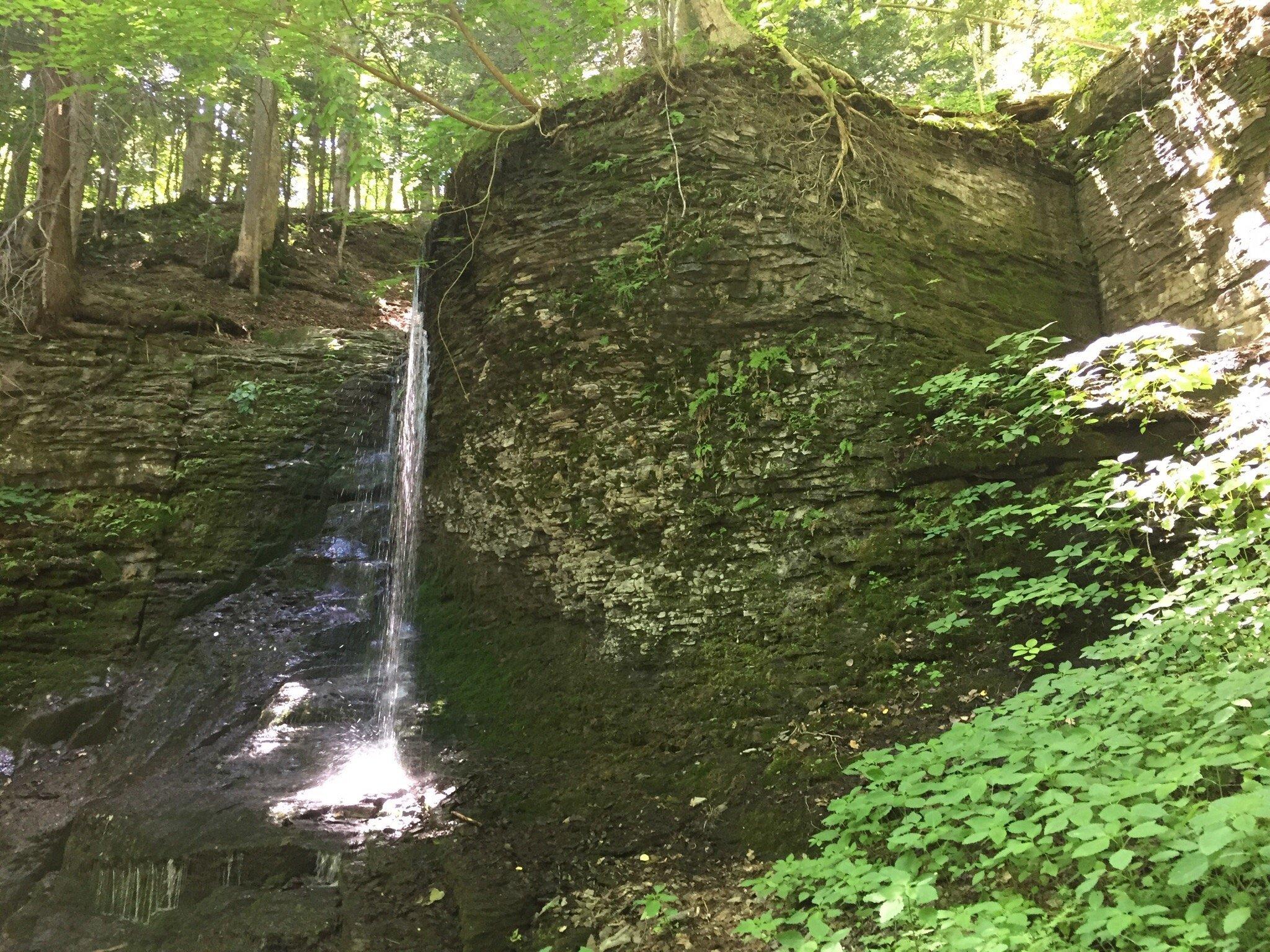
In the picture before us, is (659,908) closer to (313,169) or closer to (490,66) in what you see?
(490,66)

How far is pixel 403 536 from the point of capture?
291 inches

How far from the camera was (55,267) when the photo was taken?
7.91m

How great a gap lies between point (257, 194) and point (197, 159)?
4.41 metres

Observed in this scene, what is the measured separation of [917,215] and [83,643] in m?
8.32

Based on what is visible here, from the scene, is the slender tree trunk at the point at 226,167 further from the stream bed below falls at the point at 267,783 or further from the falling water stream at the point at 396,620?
the stream bed below falls at the point at 267,783

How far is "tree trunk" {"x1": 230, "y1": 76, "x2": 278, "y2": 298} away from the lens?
1112 cm

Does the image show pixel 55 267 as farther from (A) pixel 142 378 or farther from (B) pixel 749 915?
(B) pixel 749 915

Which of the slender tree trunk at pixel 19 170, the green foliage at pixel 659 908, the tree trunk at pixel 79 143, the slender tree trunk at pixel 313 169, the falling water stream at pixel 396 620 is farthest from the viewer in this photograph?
the slender tree trunk at pixel 313 169

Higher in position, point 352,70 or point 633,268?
point 352,70

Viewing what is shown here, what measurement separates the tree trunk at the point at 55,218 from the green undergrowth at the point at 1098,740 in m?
9.03

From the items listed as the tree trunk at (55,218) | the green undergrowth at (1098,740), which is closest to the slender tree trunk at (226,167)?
the tree trunk at (55,218)

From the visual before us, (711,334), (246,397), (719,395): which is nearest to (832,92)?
(711,334)

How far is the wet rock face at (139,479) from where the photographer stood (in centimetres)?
648

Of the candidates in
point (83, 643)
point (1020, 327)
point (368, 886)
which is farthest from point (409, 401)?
A: point (1020, 327)
